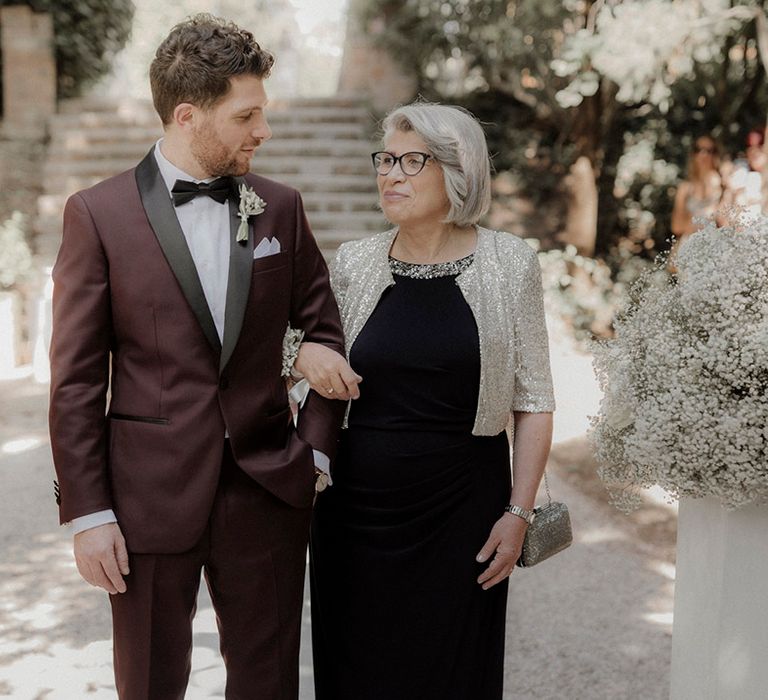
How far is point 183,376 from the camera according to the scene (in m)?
2.05

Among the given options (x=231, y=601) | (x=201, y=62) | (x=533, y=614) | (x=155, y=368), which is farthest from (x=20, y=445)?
(x=201, y=62)

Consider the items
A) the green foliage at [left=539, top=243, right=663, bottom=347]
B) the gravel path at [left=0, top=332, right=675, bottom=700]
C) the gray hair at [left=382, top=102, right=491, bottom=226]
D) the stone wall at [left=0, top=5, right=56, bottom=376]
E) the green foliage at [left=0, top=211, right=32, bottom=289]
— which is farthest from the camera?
the stone wall at [left=0, top=5, right=56, bottom=376]

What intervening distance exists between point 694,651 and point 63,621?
2749mm

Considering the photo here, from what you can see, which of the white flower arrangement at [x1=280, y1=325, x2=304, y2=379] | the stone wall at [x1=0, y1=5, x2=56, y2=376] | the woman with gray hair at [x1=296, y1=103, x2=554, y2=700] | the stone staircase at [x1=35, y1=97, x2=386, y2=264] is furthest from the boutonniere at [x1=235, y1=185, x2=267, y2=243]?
the stone wall at [x1=0, y1=5, x2=56, y2=376]

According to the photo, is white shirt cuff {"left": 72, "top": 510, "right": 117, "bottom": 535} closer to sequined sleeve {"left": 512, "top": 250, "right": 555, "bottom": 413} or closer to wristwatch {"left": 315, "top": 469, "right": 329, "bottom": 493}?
wristwatch {"left": 315, "top": 469, "right": 329, "bottom": 493}

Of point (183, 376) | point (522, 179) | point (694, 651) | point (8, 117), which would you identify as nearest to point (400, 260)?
point (183, 376)

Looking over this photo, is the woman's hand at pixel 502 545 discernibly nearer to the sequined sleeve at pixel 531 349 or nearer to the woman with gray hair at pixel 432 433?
the woman with gray hair at pixel 432 433

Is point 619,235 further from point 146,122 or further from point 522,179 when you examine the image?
point 146,122

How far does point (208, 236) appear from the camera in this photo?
2.11m

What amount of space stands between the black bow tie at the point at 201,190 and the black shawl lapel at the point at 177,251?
0.03 m

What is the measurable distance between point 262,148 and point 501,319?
8.41m

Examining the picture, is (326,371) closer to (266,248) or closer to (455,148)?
(266,248)

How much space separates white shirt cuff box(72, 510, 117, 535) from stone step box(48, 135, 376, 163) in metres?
8.62

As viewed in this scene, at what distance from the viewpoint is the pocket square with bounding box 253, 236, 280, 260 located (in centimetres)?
211
